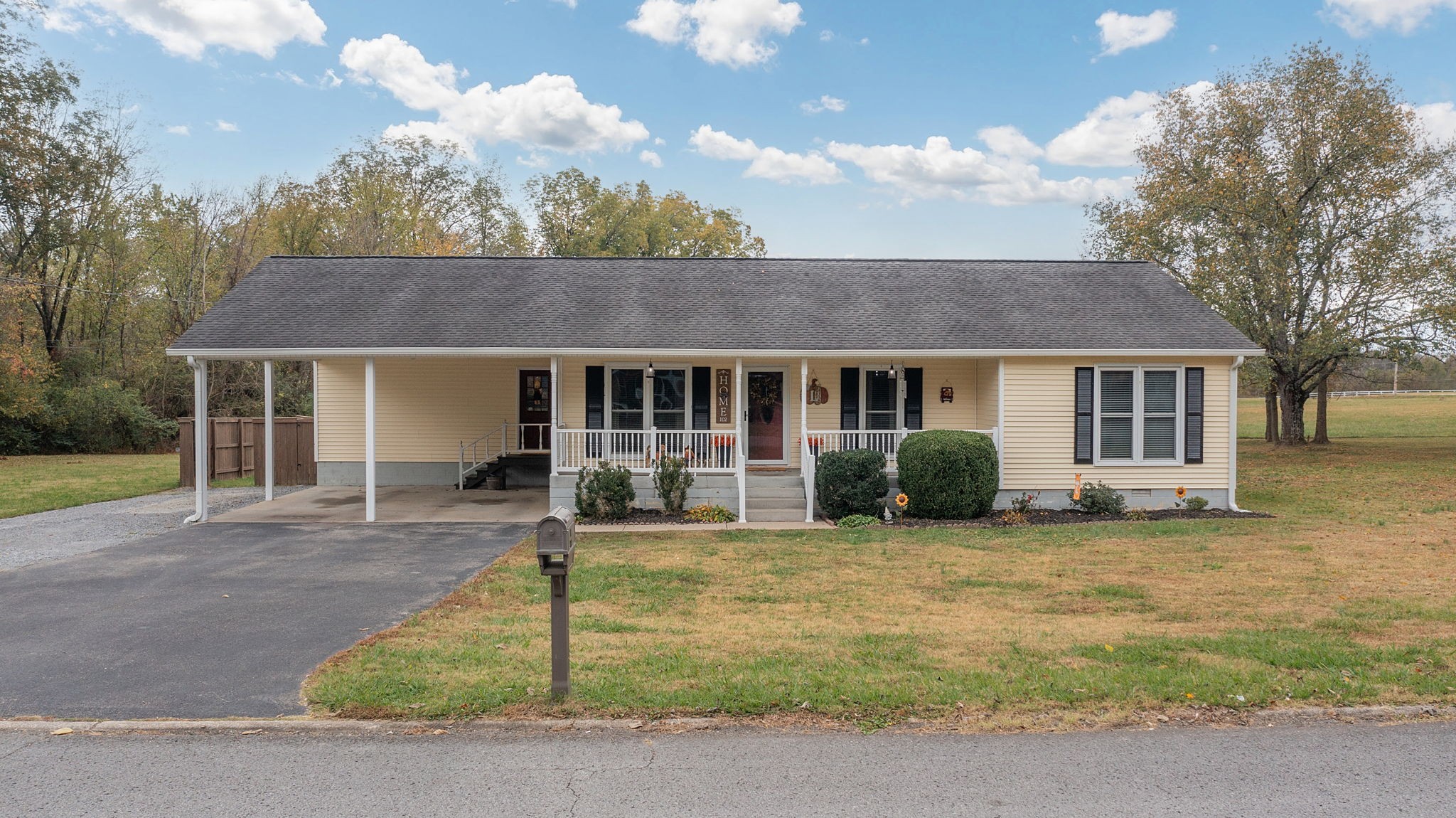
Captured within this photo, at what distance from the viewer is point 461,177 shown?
3516cm

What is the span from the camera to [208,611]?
22.6 ft

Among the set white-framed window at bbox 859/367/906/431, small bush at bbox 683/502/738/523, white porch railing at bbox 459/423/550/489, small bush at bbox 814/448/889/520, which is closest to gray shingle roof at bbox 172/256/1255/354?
white-framed window at bbox 859/367/906/431

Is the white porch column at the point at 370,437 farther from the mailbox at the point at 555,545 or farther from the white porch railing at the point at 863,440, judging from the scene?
the mailbox at the point at 555,545

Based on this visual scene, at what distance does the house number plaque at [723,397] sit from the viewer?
14.2 m

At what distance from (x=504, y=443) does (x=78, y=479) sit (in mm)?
10438

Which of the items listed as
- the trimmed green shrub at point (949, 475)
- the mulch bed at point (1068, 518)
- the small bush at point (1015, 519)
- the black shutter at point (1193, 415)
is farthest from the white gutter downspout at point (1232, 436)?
the trimmed green shrub at point (949, 475)

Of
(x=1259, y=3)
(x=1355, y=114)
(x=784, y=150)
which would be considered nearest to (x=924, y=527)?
(x=1259, y=3)

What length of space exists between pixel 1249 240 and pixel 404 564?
24.3 m

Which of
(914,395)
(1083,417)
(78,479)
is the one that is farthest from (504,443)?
(1083,417)

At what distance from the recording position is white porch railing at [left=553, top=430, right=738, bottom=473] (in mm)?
12719

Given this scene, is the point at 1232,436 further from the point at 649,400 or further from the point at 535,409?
the point at 535,409

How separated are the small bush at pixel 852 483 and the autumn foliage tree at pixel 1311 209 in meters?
15.9

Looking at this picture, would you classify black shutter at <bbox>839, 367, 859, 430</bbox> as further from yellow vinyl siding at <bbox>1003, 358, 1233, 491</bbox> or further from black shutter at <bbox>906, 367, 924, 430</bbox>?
yellow vinyl siding at <bbox>1003, 358, 1233, 491</bbox>

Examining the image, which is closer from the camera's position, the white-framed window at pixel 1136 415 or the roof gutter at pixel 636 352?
the roof gutter at pixel 636 352
